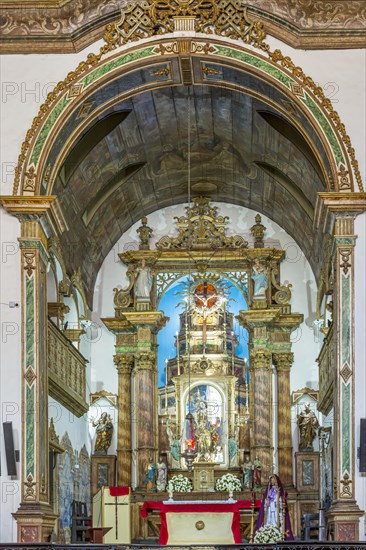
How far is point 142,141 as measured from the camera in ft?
80.7

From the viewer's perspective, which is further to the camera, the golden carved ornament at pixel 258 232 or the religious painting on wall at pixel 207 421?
the golden carved ornament at pixel 258 232

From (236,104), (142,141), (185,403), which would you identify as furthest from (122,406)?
→ (236,104)

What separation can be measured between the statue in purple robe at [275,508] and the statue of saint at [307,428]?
805cm

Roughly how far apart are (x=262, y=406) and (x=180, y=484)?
2814 mm

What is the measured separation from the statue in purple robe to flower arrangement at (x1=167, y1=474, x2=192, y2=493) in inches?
279

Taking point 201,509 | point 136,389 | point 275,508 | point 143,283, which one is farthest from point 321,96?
point 136,389

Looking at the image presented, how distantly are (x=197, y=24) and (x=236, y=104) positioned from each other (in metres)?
4.05

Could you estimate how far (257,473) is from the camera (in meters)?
26.4

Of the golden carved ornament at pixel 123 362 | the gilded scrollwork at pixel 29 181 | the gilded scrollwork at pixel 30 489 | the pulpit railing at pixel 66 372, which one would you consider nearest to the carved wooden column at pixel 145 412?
the golden carved ornament at pixel 123 362

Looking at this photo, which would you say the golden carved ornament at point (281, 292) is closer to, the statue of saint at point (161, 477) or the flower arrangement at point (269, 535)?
the statue of saint at point (161, 477)

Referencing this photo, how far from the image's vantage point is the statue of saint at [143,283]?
92.1 feet

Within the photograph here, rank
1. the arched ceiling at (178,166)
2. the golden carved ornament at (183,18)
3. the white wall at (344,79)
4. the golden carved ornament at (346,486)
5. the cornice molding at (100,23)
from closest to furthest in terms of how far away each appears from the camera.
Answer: the golden carved ornament at (346,486) → the white wall at (344,79) → the cornice molding at (100,23) → the golden carved ornament at (183,18) → the arched ceiling at (178,166)

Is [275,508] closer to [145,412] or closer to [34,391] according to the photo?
[34,391]

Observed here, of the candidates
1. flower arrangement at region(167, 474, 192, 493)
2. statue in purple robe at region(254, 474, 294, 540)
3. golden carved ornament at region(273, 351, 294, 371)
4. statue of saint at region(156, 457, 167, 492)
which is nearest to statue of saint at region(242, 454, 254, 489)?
flower arrangement at region(167, 474, 192, 493)
